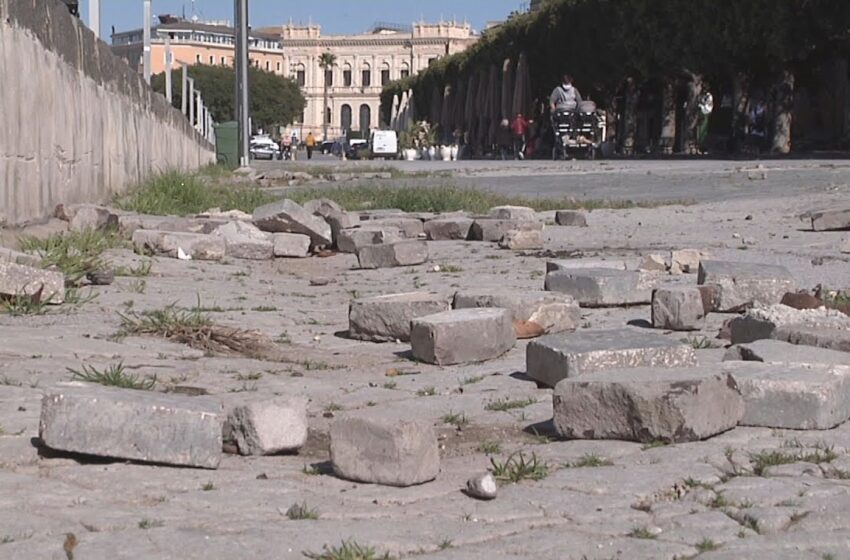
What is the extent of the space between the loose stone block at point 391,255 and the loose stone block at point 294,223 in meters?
1.34

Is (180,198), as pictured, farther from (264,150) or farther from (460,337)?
(264,150)

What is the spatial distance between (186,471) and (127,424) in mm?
183

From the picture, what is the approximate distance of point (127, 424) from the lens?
3420mm

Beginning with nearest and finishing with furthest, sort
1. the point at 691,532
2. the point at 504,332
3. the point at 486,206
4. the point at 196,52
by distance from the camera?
the point at 691,532
the point at 504,332
the point at 486,206
the point at 196,52

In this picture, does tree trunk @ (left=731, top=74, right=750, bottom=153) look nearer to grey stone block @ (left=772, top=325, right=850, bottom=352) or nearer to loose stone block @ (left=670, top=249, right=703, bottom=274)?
loose stone block @ (left=670, top=249, right=703, bottom=274)

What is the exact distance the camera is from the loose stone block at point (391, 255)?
9164mm

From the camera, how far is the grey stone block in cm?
473

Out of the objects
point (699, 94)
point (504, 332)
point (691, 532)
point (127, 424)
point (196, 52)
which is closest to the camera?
point (691, 532)

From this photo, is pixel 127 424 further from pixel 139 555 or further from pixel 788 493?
pixel 788 493

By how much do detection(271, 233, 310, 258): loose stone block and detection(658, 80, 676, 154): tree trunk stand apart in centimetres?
3644

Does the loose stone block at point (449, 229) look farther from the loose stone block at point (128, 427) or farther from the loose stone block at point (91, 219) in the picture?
the loose stone block at point (128, 427)

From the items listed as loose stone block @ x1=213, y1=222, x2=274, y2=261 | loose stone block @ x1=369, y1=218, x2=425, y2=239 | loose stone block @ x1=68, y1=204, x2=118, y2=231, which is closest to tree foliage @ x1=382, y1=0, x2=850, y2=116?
loose stone block @ x1=369, y1=218, x2=425, y2=239

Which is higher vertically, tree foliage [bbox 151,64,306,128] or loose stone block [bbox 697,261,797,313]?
tree foliage [bbox 151,64,306,128]

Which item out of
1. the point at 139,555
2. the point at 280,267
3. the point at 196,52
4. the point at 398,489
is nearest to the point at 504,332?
the point at 398,489
